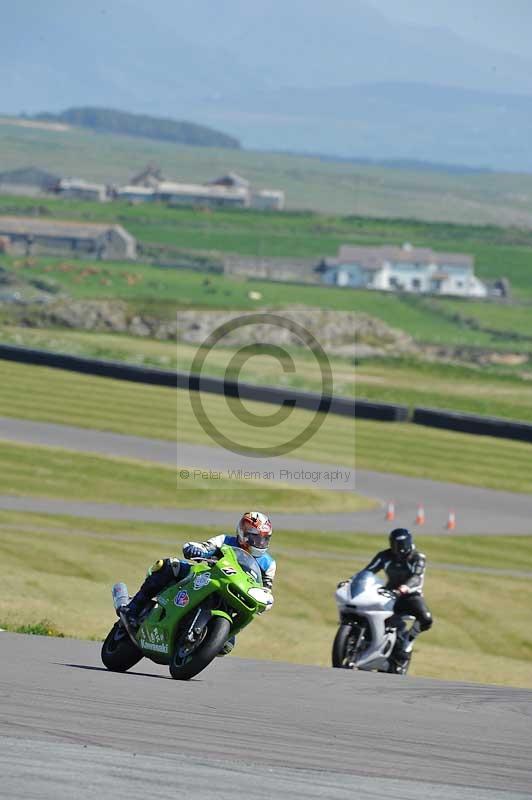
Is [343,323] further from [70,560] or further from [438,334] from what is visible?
[70,560]

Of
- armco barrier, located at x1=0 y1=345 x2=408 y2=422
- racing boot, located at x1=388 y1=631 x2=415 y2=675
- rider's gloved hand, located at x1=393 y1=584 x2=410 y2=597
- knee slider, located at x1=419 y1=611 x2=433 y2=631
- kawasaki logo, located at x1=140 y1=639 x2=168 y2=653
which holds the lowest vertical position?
armco barrier, located at x1=0 y1=345 x2=408 y2=422

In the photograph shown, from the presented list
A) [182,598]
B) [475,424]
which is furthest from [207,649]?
[475,424]

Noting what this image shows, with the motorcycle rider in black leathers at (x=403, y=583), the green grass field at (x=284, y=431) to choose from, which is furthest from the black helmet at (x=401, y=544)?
the green grass field at (x=284, y=431)

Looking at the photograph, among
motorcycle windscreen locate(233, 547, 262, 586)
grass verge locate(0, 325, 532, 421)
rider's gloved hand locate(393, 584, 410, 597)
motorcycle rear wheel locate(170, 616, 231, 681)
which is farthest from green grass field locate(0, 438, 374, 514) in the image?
grass verge locate(0, 325, 532, 421)

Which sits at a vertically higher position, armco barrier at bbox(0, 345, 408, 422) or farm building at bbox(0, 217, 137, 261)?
farm building at bbox(0, 217, 137, 261)

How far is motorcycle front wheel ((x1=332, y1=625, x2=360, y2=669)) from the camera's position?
17578mm

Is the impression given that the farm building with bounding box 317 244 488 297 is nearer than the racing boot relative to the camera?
No

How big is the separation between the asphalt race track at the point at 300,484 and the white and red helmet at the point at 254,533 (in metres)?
22.7

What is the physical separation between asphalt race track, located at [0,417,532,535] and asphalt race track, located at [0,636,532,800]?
2276cm

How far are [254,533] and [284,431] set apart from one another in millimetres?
42187

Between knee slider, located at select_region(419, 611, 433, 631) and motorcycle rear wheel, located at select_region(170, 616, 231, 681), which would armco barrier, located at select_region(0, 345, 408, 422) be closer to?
knee slider, located at select_region(419, 611, 433, 631)

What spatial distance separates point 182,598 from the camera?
12664mm

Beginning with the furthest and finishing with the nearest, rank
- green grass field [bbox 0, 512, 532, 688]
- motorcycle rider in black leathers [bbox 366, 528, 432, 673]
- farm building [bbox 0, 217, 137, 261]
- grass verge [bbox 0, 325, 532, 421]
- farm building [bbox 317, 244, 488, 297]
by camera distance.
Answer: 1. farm building [bbox 317, 244, 488, 297]
2. farm building [bbox 0, 217, 137, 261]
3. grass verge [bbox 0, 325, 532, 421]
4. green grass field [bbox 0, 512, 532, 688]
5. motorcycle rider in black leathers [bbox 366, 528, 432, 673]

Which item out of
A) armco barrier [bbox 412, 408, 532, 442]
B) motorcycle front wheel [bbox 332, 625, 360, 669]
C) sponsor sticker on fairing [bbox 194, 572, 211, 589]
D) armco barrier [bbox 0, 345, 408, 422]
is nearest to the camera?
A: sponsor sticker on fairing [bbox 194, 572, 211, 589]
